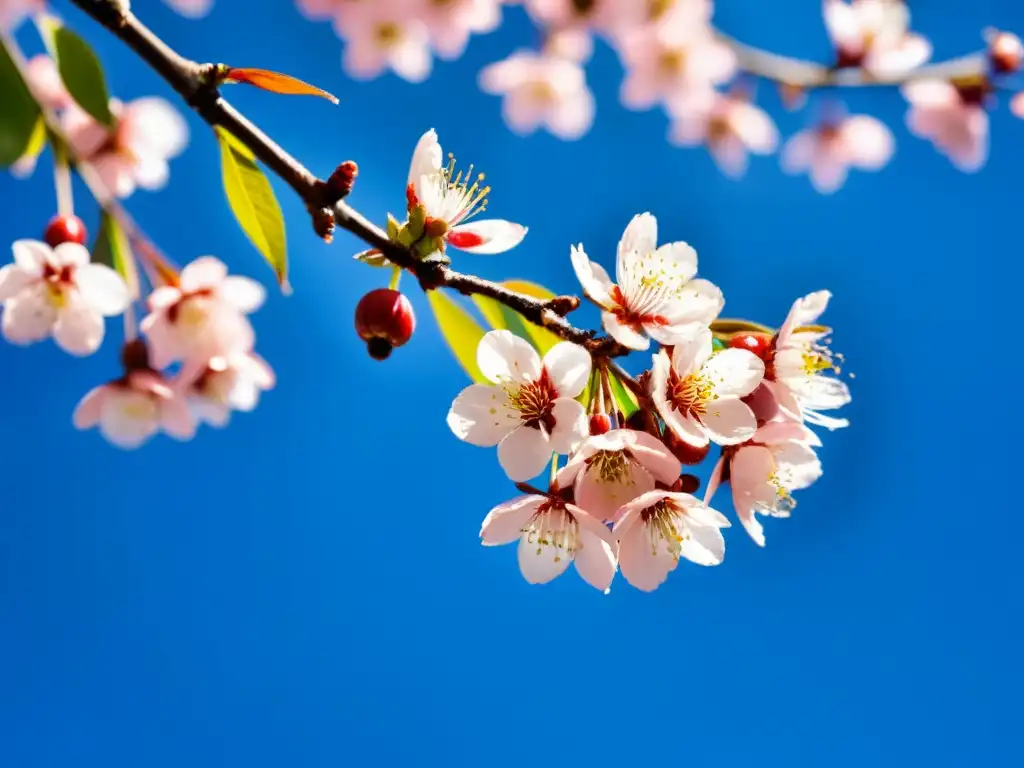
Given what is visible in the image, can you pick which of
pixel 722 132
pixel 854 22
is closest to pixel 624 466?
pixel 854 22

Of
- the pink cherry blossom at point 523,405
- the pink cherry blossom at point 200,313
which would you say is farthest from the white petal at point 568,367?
the pink cherry blossom at point 200,313

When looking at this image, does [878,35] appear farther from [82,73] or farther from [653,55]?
[82,73]

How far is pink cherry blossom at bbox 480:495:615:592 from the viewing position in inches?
37.4

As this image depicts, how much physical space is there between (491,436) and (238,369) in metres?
0.92

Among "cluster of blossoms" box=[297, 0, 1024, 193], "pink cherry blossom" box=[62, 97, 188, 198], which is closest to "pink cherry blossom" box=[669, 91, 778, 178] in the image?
"cluster of blossoms" box=[297, 0, 1024, 193]

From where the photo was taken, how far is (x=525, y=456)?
36.4 inches

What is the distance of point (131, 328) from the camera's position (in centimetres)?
156

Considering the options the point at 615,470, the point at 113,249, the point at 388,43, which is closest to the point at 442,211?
the point at 615,470

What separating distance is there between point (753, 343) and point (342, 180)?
0.52 metres

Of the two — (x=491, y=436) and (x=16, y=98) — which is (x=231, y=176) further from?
(x=491, y=436)

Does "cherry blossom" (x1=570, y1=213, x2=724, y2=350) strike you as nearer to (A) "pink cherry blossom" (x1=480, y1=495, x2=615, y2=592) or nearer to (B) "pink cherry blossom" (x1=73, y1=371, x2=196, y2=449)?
(A) "pink cherry blossom" (x1=480, y1=495, x2=615, y2=592)

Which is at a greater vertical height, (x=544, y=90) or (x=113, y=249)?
(x=544, y=90)

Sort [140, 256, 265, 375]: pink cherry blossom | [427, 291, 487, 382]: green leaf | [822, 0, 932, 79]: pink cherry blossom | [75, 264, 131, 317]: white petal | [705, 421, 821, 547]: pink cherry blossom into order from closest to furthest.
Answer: [705, 421, 821, 547]: pink cherry blossom
[427, 291, 487, 382]: green leaf
[75, 264, 131, 317]: white petal
[140, 256, 265, 375]: pink cherry blossom
[822, 0, 932, 79]: pink cherry blossom

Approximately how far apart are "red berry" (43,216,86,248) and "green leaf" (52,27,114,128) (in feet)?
1.49
